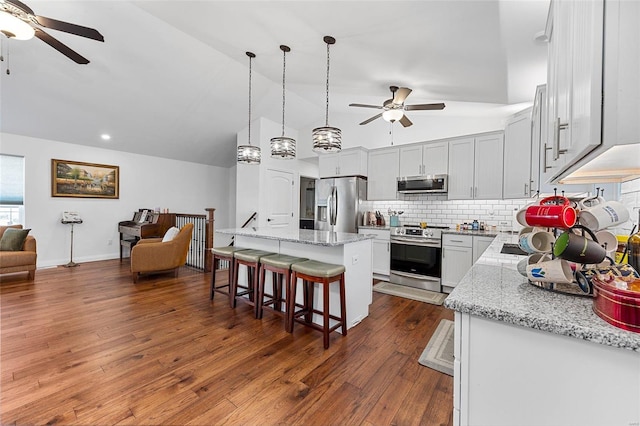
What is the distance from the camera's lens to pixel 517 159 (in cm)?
370

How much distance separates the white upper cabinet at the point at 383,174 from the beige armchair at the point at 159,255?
345 cm

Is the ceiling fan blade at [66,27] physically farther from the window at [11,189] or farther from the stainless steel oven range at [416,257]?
the window at [11,189]

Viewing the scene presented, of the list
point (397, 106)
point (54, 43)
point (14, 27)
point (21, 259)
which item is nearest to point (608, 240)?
point (397, 106)

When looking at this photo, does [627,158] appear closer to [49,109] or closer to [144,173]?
[49,109]

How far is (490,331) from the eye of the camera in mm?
890

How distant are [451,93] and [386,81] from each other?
2.74 feet

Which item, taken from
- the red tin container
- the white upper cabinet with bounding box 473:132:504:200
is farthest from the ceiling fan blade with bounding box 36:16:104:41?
the white upper cabinet with bounding box 473:132:504:200

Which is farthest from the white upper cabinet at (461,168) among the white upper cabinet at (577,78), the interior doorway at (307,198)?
the interior doorway at (307,198)

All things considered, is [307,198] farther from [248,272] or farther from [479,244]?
[479,244]

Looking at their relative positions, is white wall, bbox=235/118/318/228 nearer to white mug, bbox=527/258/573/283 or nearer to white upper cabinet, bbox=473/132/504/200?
white upper cabinet, bbox=473/132/504/200

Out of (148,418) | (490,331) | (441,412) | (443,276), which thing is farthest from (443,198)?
(148,418)

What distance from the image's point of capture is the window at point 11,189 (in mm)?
4867

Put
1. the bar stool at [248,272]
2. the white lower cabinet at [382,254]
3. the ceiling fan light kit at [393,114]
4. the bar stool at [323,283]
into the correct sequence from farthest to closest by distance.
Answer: the white lower cabinet at [382,254] < the ceiling fan light kit at [393,114] < the bar stool at [248,272] < the bar stool at [323,283]

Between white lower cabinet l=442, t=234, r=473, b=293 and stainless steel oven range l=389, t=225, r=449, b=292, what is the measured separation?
0.07 m
